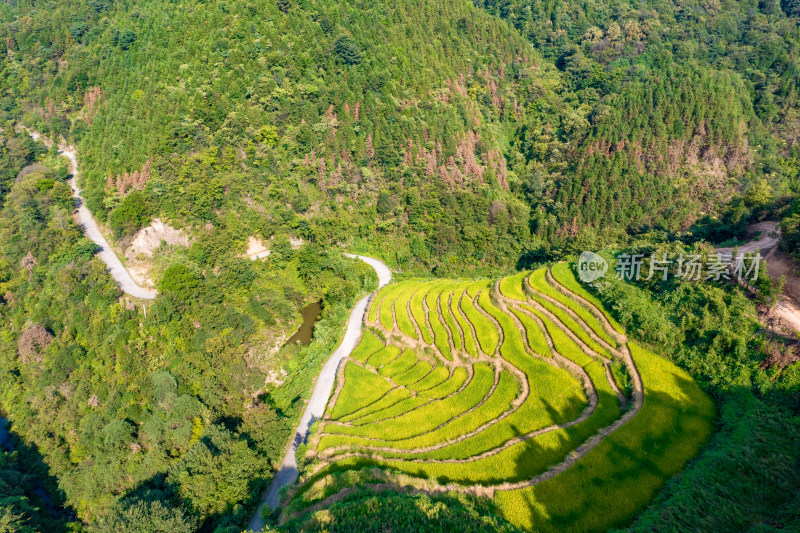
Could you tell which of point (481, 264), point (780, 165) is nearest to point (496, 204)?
point (481, 264)

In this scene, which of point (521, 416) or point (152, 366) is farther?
point (152, 366)

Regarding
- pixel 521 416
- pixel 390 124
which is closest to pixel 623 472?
pixel 521 416

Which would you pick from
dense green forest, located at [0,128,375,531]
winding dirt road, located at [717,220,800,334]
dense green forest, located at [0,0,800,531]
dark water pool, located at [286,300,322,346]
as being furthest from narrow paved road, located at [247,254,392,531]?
winding dirt road, located at [717,220,800,334]

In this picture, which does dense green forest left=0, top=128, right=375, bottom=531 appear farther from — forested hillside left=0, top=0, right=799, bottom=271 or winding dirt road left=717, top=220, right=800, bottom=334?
winding dirt road left=717, top=220, right=800, bottom=334

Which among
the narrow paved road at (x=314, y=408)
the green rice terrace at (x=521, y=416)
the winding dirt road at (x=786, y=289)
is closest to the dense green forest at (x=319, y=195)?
the winding dirt road at (x=786, y=289)

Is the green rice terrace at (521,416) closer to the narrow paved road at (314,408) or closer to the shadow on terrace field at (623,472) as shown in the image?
the shadow on terrace field at (623,472)

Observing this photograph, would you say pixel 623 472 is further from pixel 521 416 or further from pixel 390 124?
pixel 390 124
